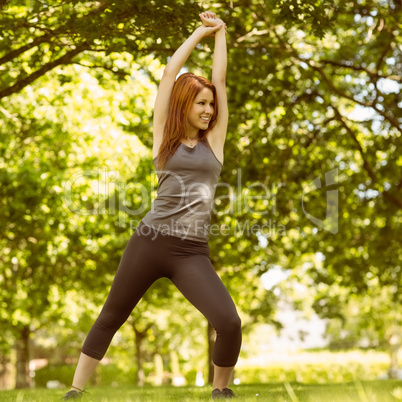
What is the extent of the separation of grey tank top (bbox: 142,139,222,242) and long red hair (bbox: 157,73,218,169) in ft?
0.24

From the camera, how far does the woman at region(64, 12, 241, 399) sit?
354cm

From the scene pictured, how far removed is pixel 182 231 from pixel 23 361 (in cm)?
1702

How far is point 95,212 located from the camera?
12906 mm

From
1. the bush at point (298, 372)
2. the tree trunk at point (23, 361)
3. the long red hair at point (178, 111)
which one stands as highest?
the long red hair at point (178, 111)

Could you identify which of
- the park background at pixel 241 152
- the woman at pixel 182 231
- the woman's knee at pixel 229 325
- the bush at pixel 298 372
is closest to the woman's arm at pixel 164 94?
the woman at pixel 182 231

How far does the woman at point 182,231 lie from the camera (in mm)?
3535

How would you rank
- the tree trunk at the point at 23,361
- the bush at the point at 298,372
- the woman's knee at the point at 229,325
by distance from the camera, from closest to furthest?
the woman's knee at the point at 229,325 → the tree trunk at the point at 23,361 → the bush at the point at 298,372

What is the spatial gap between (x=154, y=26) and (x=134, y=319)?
18867mm

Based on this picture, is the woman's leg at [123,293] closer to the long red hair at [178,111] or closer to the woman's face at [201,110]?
the long red hair at [178,111]

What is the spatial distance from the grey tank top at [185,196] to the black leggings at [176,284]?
67 mm

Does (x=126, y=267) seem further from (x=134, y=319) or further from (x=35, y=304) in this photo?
(x=134, y=319)

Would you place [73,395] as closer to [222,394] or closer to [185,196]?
[222,394]

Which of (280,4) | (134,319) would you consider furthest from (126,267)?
(134,319)

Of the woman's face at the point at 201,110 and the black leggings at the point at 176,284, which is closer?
the black leggings at the point at 176,284
